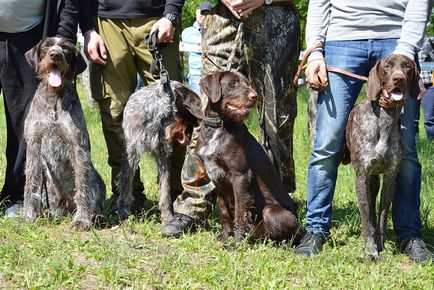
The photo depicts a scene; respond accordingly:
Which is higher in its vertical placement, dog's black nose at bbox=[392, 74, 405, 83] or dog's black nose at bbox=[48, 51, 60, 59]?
dog's black nose at bbox=[392, 74, 405, 83]

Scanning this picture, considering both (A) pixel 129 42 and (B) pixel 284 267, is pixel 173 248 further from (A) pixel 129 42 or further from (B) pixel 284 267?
(A) pixel 129 42

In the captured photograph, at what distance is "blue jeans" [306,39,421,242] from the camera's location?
17.4 ft

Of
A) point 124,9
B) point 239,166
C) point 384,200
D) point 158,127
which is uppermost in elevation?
point 124,9

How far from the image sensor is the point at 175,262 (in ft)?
16.3

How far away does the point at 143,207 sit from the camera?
6.81 meters

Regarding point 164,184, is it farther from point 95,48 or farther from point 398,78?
point 398,78

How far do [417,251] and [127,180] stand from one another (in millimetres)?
2498

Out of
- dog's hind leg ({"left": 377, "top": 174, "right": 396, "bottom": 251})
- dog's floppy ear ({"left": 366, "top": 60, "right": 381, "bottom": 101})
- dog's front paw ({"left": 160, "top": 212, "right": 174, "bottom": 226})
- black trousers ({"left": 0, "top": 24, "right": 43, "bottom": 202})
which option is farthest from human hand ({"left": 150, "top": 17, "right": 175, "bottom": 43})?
dog's hind leg ({"left": 377, "top": 174, "right": 396, "bottom": 251})

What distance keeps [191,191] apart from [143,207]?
82 cm

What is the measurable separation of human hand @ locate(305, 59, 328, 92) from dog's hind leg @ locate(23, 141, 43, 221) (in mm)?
2363

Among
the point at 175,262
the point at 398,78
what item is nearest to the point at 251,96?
the point at 398,78

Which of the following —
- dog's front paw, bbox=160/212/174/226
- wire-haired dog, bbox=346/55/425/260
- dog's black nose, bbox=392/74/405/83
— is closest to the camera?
dog's black nose, bbox=392/74/405/83

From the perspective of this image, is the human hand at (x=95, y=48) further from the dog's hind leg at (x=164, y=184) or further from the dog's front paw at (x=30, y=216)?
the dog's front paw at (x=30, y=216)

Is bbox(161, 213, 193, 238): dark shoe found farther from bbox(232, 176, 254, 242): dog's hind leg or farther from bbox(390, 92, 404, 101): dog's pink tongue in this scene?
bbox(390, 92, 404, 101): dog's pink tongue
